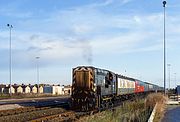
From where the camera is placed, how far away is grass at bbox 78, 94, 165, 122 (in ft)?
71.1

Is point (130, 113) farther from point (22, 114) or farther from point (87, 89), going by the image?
point (87, 89)

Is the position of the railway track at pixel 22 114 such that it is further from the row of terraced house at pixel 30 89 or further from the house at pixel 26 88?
the house at pixel 26 88

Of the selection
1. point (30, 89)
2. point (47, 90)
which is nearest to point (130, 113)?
point (47, 90)

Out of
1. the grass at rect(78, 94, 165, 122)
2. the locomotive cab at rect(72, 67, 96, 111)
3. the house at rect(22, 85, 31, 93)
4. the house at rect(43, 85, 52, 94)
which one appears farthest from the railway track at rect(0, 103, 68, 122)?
the house at rect(22, 85, 31, 93)

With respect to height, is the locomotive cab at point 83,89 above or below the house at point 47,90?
above

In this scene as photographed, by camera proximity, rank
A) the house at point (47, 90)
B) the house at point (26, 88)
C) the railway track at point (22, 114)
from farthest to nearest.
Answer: the house at point (47, 90) < the house at point (26, 88) < the railway track at point (22, 114)

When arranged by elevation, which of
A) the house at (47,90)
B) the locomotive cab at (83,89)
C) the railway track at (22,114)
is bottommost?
the house at (47,90)

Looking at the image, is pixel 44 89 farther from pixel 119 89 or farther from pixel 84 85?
pixel 84 85

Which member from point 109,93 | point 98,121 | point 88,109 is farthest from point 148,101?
point 98,121

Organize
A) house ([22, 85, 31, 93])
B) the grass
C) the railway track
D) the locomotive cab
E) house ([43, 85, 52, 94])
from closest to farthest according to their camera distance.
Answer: the grass < the railway track < the locomotive cab < house ([22, 85, 31, 93]) < house ([43, 85, 52, 94])

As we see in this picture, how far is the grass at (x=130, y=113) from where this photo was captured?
2166cm

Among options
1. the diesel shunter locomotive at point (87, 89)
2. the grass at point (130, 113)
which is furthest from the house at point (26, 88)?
the diesel shunter locomotive at point (87, 89)

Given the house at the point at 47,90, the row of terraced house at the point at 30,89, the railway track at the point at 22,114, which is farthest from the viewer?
the house at the point at 47,90

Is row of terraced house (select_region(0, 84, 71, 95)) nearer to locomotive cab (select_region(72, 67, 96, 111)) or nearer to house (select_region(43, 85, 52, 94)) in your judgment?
house (select_region(43, 85, 52, 94))
